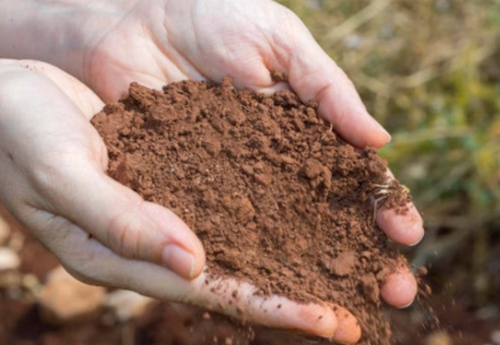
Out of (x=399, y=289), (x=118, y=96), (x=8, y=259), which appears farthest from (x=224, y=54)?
(x=8, y=259)

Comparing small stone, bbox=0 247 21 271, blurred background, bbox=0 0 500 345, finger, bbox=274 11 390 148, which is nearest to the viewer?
finger, bbox=274 11 390 148

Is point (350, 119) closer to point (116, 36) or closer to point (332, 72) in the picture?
point (332, 72)

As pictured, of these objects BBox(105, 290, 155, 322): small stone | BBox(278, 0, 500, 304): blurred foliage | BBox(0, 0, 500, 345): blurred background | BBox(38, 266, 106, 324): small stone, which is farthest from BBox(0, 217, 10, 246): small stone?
BBox(278, 0, 500, 304): blurred foliage

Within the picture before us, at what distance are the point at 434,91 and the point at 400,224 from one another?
162 cm

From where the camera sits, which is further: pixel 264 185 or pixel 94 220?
pixel 264 185

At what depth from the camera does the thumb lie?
138 centimetres

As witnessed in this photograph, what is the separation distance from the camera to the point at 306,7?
3.32 meters

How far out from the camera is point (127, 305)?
8.62ft

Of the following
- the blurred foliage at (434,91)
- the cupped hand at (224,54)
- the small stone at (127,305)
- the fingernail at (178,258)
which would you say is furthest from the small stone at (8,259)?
the fingernail at (178,258)

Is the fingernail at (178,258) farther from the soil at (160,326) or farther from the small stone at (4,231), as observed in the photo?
the small stone at (4,231)

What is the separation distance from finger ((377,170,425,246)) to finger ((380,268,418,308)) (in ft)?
0.24

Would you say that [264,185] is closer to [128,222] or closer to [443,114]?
[128,222]

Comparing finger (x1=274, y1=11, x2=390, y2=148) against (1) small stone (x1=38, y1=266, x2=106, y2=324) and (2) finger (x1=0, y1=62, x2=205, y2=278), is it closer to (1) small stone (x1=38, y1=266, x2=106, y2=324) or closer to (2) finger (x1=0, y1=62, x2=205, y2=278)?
(2) finger (x1=0, y1=62, x2=205, y2=278)

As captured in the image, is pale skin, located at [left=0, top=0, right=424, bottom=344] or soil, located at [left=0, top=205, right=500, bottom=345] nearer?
pale skin, located at [left=0, top=0, right=424, bottom=344]
